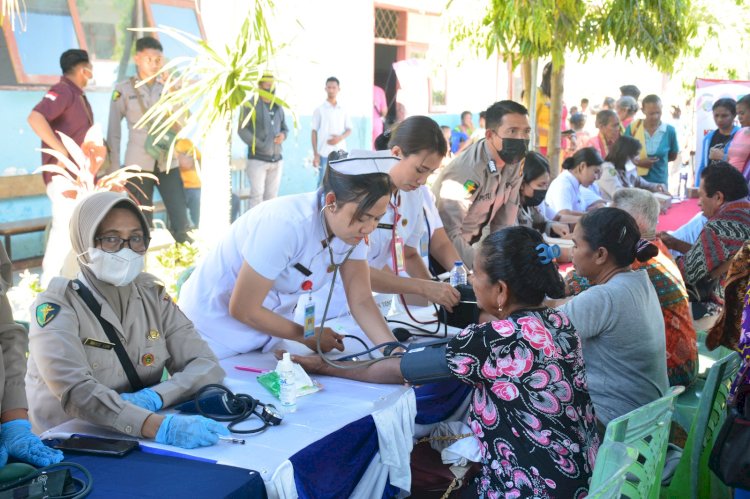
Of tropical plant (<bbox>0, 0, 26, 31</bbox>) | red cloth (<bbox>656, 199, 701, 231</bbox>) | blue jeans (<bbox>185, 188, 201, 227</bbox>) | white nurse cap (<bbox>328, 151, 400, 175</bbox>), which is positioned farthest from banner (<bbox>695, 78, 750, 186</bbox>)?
white nurse cap (<bbox>328, 151, 400, 175</bbox>)

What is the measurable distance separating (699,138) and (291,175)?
15.0ft

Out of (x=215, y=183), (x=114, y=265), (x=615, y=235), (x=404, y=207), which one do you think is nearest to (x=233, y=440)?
(x=114, y=265)

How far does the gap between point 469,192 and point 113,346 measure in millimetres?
2290

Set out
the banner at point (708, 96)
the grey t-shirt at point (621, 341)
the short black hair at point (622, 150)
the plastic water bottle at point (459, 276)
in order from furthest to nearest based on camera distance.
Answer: the banner at point (708, 96) → the short black hair at point (622, 150) → the plastic water bottle at point (459, 276) → the grey t-shirt at point (621, 341)

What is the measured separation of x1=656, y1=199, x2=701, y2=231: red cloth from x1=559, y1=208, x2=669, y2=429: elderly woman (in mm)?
3532

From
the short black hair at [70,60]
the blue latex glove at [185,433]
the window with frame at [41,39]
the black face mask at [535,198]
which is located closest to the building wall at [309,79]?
the window with frame at [41,39]

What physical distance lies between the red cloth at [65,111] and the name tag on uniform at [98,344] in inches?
129

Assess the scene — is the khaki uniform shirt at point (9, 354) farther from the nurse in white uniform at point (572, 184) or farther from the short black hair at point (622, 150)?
Answer: the short black hair at point (622, 150)

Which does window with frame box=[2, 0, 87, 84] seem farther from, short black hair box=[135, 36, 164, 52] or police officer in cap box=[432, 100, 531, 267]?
police officer in cap box=[432, 100, 531, 267]

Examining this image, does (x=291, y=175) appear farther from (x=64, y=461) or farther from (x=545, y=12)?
(x=64, y=461)

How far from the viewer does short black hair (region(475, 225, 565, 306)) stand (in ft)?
6.84

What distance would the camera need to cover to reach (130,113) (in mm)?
5914

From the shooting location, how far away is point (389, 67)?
13562 millimetres

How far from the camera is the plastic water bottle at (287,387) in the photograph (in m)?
2.18
